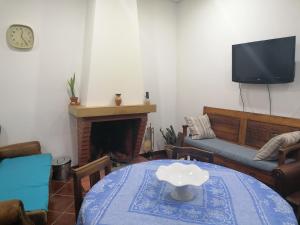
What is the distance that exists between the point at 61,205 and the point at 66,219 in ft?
0.96

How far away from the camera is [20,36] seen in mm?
3025

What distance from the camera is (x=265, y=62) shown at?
2.74 metres

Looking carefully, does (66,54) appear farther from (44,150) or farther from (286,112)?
(286,112)

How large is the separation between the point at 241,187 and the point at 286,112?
1762mm

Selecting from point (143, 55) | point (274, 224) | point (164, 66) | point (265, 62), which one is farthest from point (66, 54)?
point (274, 224)

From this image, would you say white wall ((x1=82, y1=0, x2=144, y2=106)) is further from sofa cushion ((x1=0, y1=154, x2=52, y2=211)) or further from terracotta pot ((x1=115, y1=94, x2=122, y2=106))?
sofa cushion ((x1=0, y1=154, x2=52, y2=211))

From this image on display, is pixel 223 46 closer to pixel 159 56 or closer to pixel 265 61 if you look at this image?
pixel 265 61

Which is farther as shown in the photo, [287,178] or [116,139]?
[116,139]

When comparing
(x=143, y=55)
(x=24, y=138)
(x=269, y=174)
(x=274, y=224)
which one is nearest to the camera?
(x=274, y=224)

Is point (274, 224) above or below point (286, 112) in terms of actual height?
below

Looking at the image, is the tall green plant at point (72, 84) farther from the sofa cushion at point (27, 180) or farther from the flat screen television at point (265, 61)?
the flat screen television at point (265, 61)

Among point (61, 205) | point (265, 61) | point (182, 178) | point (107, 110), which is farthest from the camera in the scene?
point (107, 110)

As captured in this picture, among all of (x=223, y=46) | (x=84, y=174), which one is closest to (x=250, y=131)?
(x=223, y=46)

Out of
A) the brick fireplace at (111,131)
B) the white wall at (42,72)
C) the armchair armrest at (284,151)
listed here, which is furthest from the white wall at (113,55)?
the armchair armrest at (284,151)
